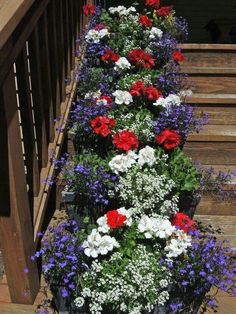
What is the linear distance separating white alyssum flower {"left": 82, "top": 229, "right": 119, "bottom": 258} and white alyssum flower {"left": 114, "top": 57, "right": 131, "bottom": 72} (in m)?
1.89

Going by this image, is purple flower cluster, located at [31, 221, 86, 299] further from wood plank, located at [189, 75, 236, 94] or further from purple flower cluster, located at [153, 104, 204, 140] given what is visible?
wood plank, located at [189, 75, 236, 94]

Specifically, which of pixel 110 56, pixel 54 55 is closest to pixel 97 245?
pixel 54 55

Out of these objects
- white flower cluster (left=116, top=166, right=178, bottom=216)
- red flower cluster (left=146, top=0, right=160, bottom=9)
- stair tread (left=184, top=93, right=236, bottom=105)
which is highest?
red flower cluster (left=146, top=0, right=160, bottom=9)

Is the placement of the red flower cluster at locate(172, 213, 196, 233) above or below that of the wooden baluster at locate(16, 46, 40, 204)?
below

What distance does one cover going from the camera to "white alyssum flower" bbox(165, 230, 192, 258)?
2238mm

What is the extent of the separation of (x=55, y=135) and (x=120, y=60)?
0.99 m

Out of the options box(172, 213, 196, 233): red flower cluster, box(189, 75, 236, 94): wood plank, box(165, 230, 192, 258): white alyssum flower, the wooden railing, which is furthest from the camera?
box(189, 75, 236, 94): wood plank

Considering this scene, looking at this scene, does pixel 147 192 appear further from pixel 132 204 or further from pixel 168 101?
pixel 168 101

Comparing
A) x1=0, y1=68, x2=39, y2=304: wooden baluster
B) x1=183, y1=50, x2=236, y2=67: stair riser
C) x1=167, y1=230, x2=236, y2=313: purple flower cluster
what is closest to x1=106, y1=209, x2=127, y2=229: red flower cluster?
x1=167, y1=230, x2=236, y2=313: purple flower cluster

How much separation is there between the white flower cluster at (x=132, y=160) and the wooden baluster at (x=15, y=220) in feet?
1.87

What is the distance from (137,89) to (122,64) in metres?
0.47

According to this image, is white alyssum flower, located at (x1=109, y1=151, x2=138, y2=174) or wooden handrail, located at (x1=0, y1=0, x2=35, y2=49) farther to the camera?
white alyssum flower, located at (x1=109, y1=151, x2=138, y2=174)

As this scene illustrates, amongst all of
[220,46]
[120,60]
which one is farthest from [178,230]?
[220,46]

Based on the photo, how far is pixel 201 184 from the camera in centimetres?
301
